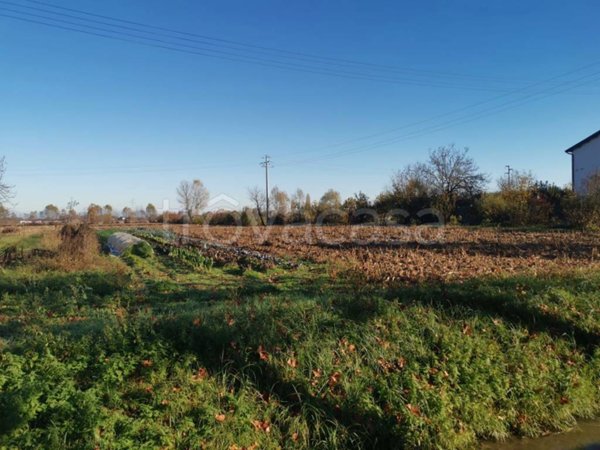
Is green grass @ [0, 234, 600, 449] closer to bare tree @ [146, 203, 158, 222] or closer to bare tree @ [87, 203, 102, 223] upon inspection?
bare tree @ [87, 203, 102, 223]

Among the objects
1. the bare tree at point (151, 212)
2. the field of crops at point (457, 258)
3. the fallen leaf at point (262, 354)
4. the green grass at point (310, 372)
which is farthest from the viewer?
the bare tree at point (151, 212)

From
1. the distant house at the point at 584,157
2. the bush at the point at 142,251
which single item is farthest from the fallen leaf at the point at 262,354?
the distant house at the point at 584,157

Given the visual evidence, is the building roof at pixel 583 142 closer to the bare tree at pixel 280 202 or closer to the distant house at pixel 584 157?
the distant house at pixel 584 157

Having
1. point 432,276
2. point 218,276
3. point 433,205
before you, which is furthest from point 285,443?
point 433,205

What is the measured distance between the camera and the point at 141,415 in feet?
14.6

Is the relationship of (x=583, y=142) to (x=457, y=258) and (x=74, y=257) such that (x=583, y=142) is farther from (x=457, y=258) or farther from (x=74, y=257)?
(x=74, y=257)

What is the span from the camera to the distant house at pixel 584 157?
35875 millimetres

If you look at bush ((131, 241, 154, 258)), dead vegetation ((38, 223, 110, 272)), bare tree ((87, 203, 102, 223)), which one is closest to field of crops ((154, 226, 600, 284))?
bush ((131, 241, 154, 258))

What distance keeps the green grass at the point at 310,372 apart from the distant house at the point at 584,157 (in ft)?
110

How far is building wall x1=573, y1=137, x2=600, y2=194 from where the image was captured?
3585 cm

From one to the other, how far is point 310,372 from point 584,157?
40869 millimetres

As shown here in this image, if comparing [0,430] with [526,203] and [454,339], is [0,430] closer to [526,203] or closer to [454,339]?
[454,339]

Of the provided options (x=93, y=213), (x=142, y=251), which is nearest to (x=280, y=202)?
(x=93, y=213)

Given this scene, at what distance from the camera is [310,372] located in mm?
5543
